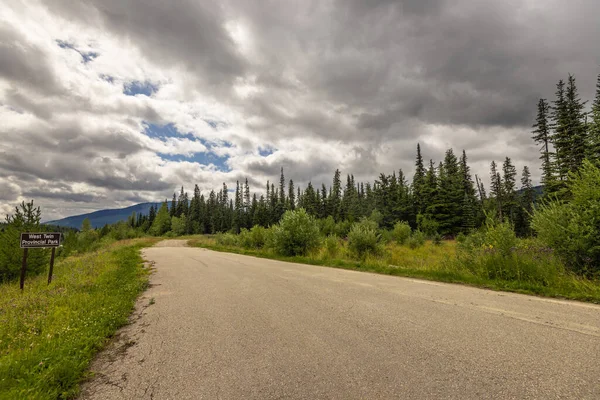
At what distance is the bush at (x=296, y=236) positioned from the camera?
18.7m

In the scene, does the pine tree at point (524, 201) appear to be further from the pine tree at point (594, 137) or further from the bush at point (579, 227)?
the bush at point (579, 227)

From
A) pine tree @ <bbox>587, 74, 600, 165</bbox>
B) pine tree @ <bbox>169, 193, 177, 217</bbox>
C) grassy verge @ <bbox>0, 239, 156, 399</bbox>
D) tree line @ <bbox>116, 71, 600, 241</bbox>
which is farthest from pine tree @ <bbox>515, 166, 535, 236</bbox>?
pine tree @ <bbox>169, 193, 177, 217</bbox>

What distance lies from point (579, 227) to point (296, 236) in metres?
14.0

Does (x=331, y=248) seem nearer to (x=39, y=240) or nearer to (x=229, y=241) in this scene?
(x=39, y=240)

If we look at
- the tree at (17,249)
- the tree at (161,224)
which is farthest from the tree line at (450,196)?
the tree at (17,249)

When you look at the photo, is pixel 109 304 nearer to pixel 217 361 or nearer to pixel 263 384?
pixel 217 361

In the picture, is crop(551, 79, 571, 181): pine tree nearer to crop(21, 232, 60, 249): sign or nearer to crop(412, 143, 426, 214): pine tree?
crop(412, 143, 426, 214): pine tree

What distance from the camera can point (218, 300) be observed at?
21.6ft

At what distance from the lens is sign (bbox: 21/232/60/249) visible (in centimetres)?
876

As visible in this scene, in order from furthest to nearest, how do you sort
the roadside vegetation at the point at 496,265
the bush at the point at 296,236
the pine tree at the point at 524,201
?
the pine tree at the point at 524,201
the bush at the point at 296,236
the roadside vegetation at the point at 496,265

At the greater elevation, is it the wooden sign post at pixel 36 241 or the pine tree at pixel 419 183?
the pine tree at pixel 419 183

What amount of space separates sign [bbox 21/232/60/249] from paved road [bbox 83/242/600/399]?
5689 mm

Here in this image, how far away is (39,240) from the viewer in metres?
9.04

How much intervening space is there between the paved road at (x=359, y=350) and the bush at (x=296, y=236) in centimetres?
1222
